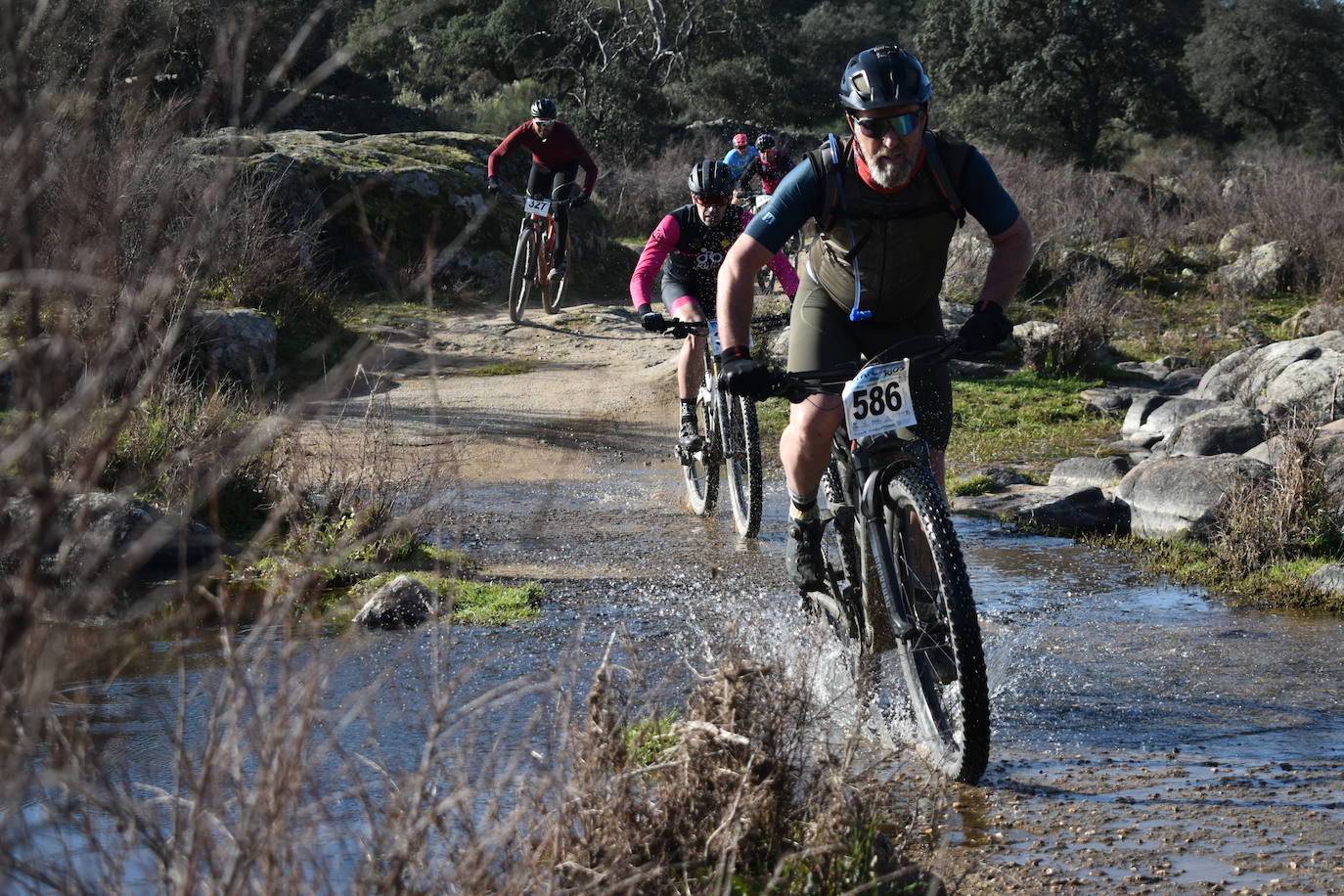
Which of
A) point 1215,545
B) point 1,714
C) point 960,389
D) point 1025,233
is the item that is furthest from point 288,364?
point 1,714

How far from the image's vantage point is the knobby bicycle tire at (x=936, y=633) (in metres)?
3.83

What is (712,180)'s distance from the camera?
303 inches

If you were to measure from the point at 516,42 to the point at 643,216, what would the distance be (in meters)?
15.7

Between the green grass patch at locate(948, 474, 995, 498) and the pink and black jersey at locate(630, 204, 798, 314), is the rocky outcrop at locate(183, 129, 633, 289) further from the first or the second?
the green grass patch at locate(948, 474, 995, 498)

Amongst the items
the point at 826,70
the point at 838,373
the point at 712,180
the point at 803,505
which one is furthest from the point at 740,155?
the point at 826,70

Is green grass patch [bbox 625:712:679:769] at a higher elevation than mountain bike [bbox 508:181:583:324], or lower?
lower

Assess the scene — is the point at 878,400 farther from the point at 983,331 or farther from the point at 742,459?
the point at 742,459

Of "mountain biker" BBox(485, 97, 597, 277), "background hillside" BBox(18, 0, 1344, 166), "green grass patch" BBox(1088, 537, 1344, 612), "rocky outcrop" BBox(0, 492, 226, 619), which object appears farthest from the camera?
"background hillside" BBox(18, 0, 1344, 166)

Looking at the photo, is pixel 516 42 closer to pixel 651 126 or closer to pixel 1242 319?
pixel 651 126

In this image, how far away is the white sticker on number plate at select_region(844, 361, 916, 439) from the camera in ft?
13.6

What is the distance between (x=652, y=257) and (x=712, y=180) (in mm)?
542

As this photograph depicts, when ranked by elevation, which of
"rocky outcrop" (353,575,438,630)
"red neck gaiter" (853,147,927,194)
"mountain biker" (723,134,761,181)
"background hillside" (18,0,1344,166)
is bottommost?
"rocky outcrop" (353,575,438,630)

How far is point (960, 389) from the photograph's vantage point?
12.6m

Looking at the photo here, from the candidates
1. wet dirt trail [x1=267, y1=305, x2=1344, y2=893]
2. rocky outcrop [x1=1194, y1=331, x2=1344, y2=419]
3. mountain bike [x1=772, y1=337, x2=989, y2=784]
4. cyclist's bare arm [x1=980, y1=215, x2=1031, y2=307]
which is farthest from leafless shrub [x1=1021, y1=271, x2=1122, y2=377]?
mountain bike [x1=772, y1=337, x2=989, y2=784]
